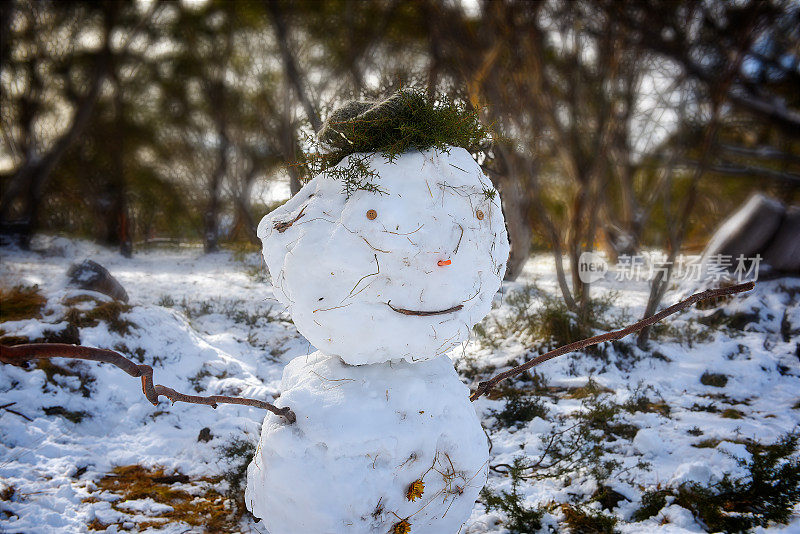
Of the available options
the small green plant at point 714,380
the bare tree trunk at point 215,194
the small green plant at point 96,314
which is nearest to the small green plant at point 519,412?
the small green plant at point 714,380

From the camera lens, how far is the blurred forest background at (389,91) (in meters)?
4.42

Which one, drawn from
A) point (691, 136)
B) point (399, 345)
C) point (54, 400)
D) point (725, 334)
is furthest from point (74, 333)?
point (691, 136)

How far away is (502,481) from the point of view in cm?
237

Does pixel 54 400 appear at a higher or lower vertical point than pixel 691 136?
lower

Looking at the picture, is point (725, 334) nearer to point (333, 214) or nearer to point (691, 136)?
point (691, 136)

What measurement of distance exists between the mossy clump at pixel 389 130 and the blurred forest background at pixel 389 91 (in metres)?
0.32

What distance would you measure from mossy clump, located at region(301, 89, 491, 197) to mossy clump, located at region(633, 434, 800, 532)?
1928mm

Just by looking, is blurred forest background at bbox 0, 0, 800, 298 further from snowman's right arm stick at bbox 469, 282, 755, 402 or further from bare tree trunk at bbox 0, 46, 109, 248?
snowman's right arm stick at bbox 469, 282, 755, 402

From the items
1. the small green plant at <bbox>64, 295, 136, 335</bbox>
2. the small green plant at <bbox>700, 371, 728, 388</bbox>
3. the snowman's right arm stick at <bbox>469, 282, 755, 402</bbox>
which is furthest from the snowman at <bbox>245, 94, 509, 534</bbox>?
the small green plant at <bbox>700, 371, 728, 388</bbox>

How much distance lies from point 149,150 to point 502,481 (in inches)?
487

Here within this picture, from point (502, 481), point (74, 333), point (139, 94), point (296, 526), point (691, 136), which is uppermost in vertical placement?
point (139, 94)

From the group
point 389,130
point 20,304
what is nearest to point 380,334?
point 389,130

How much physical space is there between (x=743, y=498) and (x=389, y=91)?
9.16 feet

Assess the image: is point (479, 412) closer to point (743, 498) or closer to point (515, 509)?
point (515, 509)
